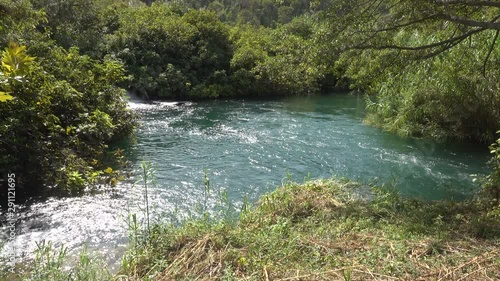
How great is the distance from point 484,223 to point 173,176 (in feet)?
23.4

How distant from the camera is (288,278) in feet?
13.3

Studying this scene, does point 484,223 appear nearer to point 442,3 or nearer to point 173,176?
point 442,3

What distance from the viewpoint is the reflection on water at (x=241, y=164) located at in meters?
7.19

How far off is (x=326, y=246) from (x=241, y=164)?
654 cm

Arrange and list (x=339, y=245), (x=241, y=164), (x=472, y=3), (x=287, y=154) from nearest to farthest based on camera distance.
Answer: (x=339, y=245) < (x=472, y=3) < (x=241, y=164) < (x=287, y=154)

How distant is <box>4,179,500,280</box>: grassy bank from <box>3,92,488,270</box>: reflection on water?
55.5 inches

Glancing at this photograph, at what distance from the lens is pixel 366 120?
1730cm

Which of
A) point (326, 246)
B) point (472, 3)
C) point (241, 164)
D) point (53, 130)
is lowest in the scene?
point (241, 164)

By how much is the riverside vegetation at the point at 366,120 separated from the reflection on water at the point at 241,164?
81 cm

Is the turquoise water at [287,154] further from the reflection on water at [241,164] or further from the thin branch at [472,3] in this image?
the thin branch at [472,3]

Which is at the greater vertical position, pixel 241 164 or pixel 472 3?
pixel 472 3

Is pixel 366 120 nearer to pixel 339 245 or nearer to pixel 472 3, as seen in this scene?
pixel 472 3

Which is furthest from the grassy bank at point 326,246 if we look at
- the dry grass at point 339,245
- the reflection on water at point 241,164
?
the reflection on water at point 241,164

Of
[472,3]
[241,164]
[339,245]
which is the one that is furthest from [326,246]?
[241,164]
